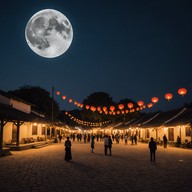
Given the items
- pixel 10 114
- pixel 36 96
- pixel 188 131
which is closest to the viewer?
pixel 10 114

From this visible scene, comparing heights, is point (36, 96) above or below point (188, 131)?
above

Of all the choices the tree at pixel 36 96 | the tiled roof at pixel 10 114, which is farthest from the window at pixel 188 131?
the tree at pixel 36 96

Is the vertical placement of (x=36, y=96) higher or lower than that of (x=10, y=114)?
higher

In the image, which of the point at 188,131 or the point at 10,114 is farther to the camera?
the point at 188,131

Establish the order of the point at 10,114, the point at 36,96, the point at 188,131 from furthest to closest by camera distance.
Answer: the point at 36,96, the point at 188,131, the point at 10,114

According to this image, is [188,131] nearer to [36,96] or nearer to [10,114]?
[10,114]

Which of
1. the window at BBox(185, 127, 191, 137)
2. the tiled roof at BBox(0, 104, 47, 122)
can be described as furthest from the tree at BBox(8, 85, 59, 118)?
the window at BBox(185, 127, 191, 137)

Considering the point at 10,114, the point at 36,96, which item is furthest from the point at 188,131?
the point at 36,96

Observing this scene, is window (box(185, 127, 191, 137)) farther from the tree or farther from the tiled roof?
the tree

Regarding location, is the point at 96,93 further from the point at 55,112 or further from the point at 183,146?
the point at 183,146

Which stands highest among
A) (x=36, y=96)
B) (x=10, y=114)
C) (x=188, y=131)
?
(x=36, y=96)

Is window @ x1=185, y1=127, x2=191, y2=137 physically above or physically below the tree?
below

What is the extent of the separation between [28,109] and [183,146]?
20461 millimetres

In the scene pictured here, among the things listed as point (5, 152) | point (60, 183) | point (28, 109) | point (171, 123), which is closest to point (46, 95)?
point (28, 109)
